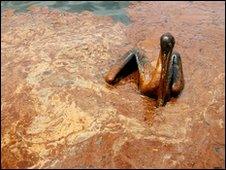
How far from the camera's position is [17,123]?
197 inches

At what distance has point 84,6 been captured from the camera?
29.6ft

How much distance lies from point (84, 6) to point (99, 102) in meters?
4.24

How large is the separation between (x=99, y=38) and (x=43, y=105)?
8.00ft

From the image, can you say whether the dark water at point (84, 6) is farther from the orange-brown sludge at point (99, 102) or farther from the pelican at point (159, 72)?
the pelican at point (159, 72)

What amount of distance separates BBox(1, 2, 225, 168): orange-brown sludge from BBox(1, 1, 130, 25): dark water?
27.1 inches

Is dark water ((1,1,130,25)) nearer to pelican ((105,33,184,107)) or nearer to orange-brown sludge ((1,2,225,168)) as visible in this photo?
orange-brown sludge ((1,2,225,168))

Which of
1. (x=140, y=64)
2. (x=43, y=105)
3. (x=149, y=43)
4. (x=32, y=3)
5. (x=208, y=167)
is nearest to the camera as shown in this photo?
(x=208, y=167)

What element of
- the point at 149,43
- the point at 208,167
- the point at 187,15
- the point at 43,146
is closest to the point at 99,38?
the point at 149,43

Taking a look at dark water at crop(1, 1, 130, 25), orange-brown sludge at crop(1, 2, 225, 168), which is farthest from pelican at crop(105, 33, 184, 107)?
dark water at crop(1, 1, 130, 25)

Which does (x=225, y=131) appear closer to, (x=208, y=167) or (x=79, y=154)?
(x=208, y=167)

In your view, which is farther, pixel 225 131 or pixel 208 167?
pixel 225 131

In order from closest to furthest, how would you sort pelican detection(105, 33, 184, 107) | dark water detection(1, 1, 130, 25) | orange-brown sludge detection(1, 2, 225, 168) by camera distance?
orange-brown sludge detection(1, 2, 225, 168) → pelican detection(105, 33, 184, 107) → dark water detection(1, 1, 130, 25)

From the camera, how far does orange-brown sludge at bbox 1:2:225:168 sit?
454 cm

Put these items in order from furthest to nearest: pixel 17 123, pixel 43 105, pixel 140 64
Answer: pixel 140 64, pixel 43 105, pixel 17 123
